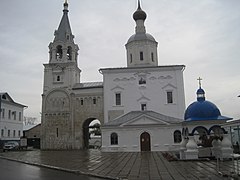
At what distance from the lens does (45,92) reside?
38.9 meters

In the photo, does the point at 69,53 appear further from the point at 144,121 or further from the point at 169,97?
the point at 144,121

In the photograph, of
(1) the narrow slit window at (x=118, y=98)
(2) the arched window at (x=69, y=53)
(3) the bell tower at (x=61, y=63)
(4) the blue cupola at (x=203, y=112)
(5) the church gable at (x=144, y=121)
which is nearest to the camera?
(4) the blue cupola at (x=203, y=112)

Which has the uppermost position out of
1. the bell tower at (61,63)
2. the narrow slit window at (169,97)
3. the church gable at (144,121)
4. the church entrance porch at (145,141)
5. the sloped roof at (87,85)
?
the bell tower at (61,63)

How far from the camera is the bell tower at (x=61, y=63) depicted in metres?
38.7

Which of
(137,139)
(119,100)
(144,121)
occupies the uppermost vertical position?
(119,100)

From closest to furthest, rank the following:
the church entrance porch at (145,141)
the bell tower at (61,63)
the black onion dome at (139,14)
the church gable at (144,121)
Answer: the church gable at (144,121) → the church entrance porch at (145,141) → the black onion dome at (139,14) → the bell tower at (61,63)

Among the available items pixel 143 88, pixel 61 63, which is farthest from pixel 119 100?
pixel 61 63

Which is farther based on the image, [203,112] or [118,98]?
[118,98]

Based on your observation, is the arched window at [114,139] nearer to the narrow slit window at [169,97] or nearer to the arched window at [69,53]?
the narrow slit window at [169,97]

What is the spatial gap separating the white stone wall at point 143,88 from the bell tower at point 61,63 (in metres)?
5.71

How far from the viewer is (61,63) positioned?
3881 cm

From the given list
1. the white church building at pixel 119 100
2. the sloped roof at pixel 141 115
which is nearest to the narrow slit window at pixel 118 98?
the white church building at pixel 119 100

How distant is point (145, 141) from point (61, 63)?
17.1m

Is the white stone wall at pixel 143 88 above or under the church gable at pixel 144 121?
above
